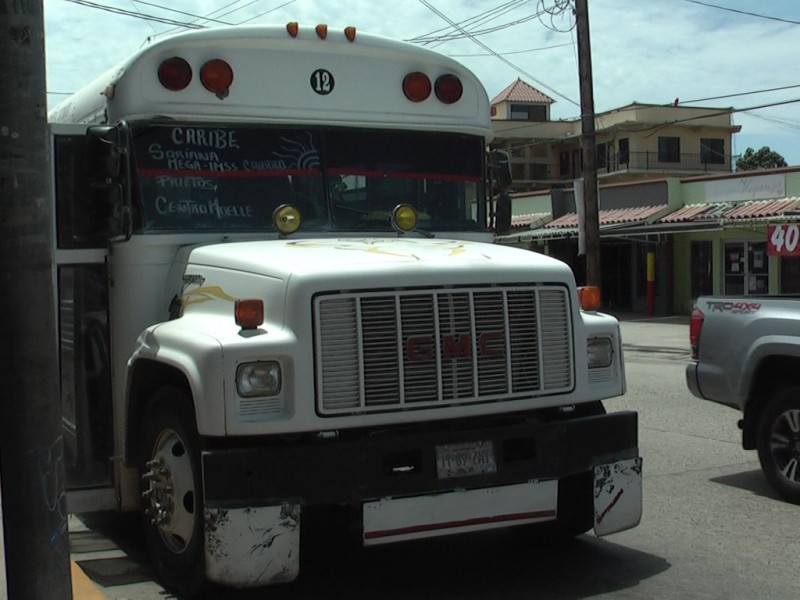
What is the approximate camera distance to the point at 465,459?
16.4 ft

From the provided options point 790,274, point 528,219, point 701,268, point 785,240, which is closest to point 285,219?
point 785,240

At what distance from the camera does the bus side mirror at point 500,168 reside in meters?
6.89

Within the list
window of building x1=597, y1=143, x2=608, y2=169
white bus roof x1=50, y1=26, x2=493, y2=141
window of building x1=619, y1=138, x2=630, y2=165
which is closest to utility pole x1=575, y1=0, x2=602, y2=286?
white bus roof x1=50, y1=26, x2=493, y2=141

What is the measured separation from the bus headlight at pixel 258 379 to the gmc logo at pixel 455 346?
63cm

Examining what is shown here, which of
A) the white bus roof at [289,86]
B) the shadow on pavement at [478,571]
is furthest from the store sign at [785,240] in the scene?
the shadow on pavement at [478,571]

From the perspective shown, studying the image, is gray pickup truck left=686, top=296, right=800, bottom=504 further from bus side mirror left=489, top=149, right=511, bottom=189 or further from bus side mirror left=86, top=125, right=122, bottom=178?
bus side mirror left=86, top=125, right=122, bottom=178

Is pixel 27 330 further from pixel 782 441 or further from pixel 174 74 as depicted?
pixel 782 441

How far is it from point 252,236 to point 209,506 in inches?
73.0

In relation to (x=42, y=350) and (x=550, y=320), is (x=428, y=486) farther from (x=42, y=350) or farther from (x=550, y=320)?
(x=42, y=350)

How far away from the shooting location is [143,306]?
5.70m

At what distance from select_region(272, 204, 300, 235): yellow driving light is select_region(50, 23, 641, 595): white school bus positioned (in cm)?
2

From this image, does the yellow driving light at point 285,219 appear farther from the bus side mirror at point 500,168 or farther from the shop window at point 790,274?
the shop window at point 790,274

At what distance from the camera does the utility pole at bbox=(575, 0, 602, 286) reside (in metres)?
20.5

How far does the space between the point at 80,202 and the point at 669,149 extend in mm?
56634
